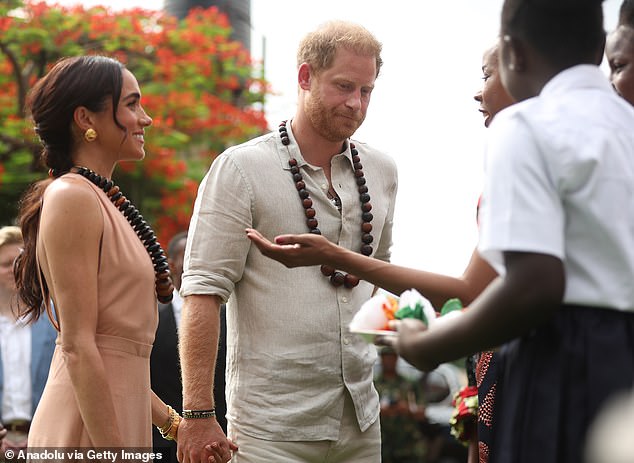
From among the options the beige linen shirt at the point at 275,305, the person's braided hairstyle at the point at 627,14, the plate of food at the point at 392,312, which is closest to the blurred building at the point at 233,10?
the beige linen shirt at the point at 275,305

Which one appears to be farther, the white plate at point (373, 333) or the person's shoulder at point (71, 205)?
the person's shoulder at point (71, 205)

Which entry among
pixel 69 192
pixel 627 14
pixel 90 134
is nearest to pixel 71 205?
pixel 69 192

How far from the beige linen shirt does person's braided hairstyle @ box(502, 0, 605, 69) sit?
1794 mm

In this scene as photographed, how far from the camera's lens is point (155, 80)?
583 inches

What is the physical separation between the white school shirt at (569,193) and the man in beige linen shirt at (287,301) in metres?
1.78

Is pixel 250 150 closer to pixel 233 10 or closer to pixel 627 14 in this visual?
pixel 627 14

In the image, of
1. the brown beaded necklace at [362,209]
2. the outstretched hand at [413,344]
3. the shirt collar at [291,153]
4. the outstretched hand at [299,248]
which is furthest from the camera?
the shirt collar at [291,153]

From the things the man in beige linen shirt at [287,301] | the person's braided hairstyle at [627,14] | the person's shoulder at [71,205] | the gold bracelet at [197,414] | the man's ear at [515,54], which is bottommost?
the gold bracelet at [197,414]

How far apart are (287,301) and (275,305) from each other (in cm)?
6

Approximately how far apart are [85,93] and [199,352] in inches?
47.7

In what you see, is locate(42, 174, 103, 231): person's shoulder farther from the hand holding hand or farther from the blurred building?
the blurred building

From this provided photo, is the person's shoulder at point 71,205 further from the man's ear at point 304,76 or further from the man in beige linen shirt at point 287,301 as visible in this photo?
the man's ear at point 304,76

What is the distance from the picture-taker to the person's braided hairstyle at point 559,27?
276 cm

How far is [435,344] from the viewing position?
2750 mm
